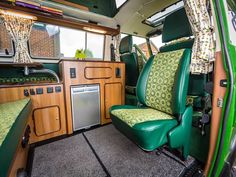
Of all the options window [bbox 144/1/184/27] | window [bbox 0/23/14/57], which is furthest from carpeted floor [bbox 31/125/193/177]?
window [bbox 144/1/184/27]

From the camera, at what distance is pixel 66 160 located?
4.17 feet

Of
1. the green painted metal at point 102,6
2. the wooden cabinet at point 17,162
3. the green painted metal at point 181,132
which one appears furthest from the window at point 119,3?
the wooden cabinet at point 17,162

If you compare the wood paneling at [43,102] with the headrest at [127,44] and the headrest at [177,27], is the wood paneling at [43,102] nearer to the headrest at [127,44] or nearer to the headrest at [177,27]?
the headrest at [127,44]

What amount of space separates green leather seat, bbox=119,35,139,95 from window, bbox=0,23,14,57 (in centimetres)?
199

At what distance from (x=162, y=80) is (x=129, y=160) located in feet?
2.94

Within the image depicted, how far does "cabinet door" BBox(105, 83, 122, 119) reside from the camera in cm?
210

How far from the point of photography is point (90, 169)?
45.0 inches

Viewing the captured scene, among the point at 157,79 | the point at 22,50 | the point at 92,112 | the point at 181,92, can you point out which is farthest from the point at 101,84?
the point at 22,50

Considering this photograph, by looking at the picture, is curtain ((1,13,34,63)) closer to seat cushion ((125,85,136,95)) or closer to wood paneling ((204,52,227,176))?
seat cushion ((125,85,136,95))

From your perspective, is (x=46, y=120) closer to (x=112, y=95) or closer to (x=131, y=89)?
(x=112, y=95)

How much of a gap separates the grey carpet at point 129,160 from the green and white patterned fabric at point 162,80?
0.53m

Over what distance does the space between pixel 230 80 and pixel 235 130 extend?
0.38 meters

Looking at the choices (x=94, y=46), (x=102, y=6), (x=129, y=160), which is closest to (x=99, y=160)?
(x=129, y=160)

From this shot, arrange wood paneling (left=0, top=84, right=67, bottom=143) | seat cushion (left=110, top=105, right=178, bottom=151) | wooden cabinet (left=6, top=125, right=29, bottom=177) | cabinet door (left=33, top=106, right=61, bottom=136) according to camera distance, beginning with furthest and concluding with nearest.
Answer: cabinet door (left=33, top=106, right=61, bottom=136), wood paneling (left=0, top=84, right=67, bottom=143), seat cushion (left=110, top=105, right=178, bottom=151), wooden cabinet (left=6, top=125, right=29, bottom=177)
